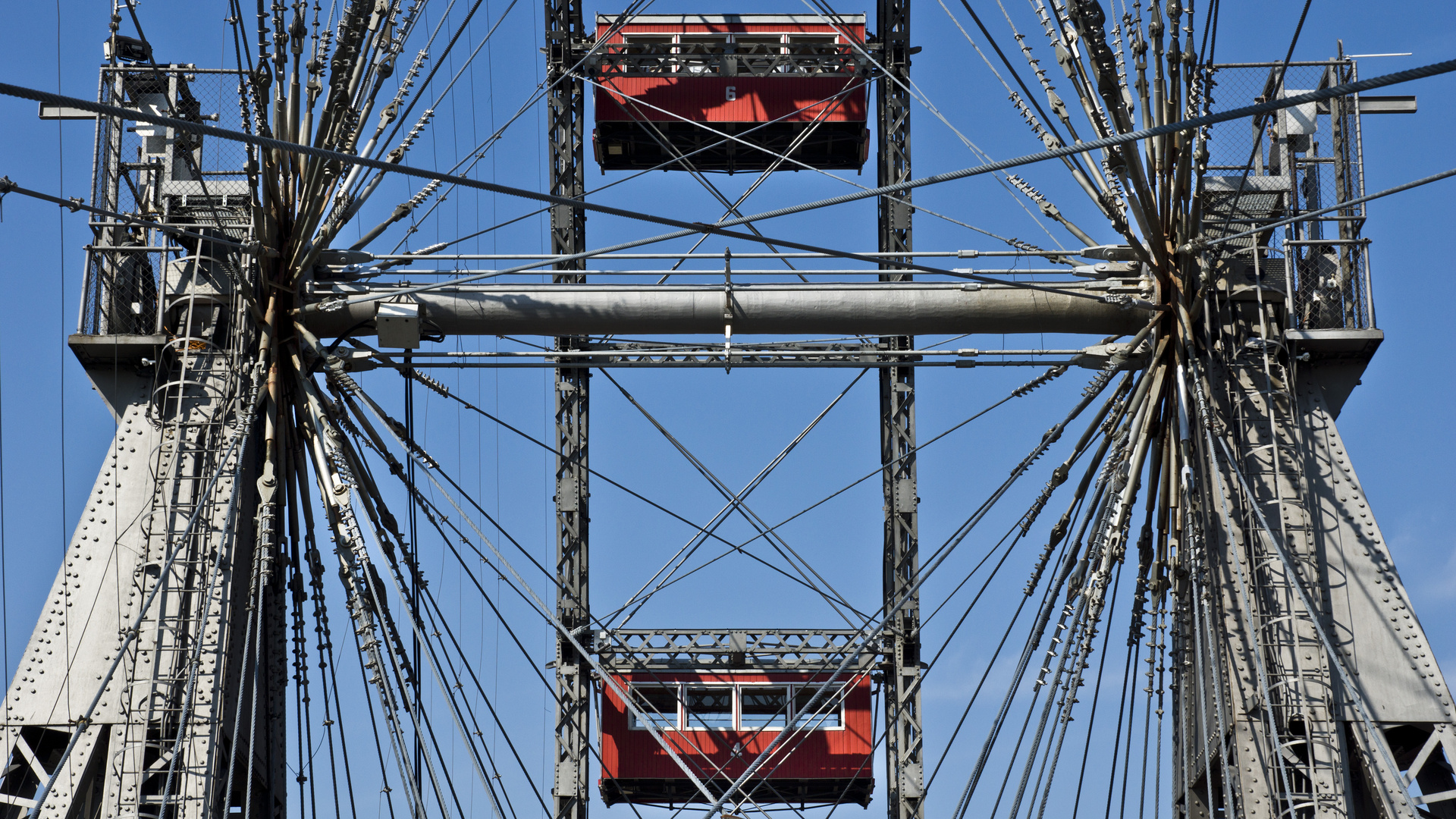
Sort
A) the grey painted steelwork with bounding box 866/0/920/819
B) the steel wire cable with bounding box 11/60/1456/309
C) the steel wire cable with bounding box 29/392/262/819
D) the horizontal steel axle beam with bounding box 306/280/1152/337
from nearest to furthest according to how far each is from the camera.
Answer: the steel wire cable with bounding box 11/60/1456/309 < the steel wire cable with bounding box 29/392/262/819 < the horizontal steel axle beam with bounding box 306/280/1152/337 < the grey painted steelwork with bounding box 866/0/920/819

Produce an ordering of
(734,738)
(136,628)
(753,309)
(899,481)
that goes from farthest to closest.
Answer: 1. (734,738)
2. (899,481)
3. (753,309)
4. (136,628)

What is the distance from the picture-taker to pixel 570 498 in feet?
92.9

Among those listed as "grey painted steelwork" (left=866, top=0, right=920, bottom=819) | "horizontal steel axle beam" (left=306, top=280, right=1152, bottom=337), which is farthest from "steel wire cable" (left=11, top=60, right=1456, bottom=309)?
"grey painted steelwork" (left=866, top=0, right=920, bottom=819)

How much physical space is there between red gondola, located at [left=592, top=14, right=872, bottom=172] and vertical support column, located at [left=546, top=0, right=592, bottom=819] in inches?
31.0

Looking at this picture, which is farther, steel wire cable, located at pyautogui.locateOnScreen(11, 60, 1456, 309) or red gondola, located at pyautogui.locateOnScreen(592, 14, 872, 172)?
red gondola, located at pyautogui.locateOnScreen(592, 14, 872, 172)

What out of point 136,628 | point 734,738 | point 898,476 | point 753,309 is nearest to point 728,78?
point 898,476

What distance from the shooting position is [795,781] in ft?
98.5

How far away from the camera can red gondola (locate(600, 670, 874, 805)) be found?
95.8 ft

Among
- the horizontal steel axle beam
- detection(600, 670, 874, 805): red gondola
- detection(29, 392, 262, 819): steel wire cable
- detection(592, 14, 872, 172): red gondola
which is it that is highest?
detection(592, 14, 872, 172): red gondola

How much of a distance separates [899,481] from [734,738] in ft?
15.1

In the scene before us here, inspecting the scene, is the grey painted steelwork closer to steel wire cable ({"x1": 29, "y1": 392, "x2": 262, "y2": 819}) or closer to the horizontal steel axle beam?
the horizontal steel axle beam

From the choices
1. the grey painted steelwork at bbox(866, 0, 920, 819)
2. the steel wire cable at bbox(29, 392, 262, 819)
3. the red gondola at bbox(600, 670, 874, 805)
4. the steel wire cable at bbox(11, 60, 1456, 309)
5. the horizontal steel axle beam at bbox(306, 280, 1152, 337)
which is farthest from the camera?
the red gondola at bbox(600, 670, 874, 805)

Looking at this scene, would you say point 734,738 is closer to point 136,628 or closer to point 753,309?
point 753,309

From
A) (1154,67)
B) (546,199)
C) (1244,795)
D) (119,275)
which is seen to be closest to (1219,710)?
(1244,795)
